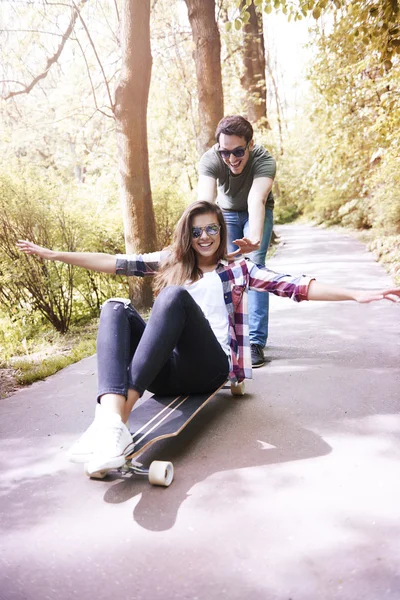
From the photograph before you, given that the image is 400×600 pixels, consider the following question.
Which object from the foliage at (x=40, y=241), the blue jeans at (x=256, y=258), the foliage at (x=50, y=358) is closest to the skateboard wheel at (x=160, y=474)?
the blue jeans at (x=256, y=258)

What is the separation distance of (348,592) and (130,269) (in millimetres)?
2265

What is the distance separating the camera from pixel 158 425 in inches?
104

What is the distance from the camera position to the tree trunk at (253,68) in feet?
47.0

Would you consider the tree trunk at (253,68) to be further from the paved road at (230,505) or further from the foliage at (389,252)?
the paved road at (230,505)

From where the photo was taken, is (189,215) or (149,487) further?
(189,215)

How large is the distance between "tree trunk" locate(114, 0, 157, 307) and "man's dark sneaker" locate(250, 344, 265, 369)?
3156 mm

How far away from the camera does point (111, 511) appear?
88.1 inches

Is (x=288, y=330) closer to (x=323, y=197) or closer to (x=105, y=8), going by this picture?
(x=105, y=8)

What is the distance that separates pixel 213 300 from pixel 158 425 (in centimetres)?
95

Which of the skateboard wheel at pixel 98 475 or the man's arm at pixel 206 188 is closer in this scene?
the skateboard wheel at pixel 98 475

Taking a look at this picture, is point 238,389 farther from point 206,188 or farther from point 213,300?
point 206,188

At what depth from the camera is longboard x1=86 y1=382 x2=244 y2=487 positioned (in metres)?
2.40

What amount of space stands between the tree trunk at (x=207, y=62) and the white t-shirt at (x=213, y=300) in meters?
6.78

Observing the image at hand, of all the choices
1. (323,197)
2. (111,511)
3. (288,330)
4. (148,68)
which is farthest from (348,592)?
(323,197)
